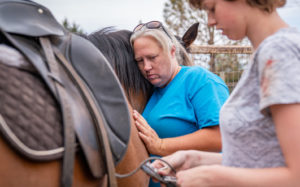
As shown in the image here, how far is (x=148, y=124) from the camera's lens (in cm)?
129

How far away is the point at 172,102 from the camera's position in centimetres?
132

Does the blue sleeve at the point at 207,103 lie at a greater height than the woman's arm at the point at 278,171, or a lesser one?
lesser

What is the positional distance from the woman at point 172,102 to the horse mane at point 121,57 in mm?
42

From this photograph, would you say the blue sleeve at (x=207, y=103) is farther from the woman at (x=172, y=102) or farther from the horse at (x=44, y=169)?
the horse at (x=44, y=169)

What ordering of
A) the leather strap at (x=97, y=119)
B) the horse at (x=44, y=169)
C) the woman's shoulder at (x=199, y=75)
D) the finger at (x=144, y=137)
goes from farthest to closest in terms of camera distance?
the woman's shoulder at (x=199, y=75), the finger at (x=144, y=137), the leather strap at (x=97, y=119), the horse at (x=44, y=169)

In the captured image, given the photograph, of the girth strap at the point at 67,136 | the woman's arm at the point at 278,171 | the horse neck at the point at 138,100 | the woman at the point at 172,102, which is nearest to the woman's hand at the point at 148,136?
the woman at the point at 172,102

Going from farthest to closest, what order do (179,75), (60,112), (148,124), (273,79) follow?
1. (179,75)
2. (148,124)
3. (60,112)
4. (273,79)

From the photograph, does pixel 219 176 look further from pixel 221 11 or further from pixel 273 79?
pixel 221 11

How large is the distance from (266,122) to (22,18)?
757mm

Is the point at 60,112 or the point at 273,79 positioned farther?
the point at 60,112

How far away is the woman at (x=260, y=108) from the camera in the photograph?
1.72 feet

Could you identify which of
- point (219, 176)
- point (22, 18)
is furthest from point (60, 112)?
point (219, 176)

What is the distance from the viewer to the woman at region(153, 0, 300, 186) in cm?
52

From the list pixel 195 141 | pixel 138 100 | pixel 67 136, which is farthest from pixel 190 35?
pixel 67 136
